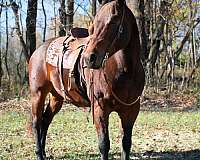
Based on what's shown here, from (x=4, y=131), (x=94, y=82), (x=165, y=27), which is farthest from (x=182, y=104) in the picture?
(x=94, y=82)

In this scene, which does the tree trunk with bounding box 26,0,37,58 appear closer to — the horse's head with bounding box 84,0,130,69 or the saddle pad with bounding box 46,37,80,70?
the saddle pad with bounding box 46,37,80,70

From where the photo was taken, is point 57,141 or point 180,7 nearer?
point 57,141

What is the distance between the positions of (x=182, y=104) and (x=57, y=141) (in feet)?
30.6

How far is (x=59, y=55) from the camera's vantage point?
5867 mm

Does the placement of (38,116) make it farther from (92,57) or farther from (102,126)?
(92,57)

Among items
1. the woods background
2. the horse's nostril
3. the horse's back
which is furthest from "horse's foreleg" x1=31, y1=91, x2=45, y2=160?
the woods background

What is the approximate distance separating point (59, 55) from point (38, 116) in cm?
106

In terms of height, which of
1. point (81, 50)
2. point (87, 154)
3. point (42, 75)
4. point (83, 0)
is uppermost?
point (83, 0)

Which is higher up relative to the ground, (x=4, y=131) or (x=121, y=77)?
(x=121, y=77)

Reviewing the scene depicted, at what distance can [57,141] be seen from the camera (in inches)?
318

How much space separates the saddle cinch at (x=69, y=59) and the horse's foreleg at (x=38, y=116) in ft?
1.75

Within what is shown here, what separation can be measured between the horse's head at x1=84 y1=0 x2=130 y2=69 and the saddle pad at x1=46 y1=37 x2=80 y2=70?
1156 mm

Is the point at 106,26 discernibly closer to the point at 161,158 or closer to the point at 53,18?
the point at 161,158

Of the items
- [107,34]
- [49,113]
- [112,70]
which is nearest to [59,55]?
[49,113]
